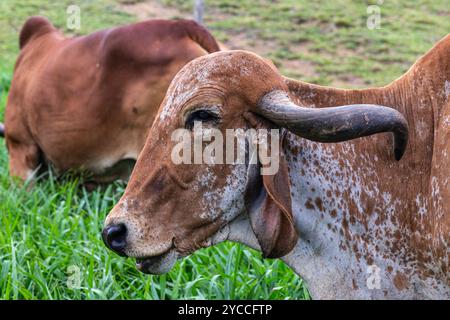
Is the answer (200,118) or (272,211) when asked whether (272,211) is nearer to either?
(272,211)

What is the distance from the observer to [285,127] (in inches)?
102

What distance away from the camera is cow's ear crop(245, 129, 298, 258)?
261cm

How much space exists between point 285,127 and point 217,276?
1.53 m

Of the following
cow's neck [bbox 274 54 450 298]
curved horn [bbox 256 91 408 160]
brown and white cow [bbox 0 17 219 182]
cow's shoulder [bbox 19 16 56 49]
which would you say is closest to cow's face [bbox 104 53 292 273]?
curved horn [bbox 256 91 408 160]

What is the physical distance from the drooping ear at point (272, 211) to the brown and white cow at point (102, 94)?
231cm

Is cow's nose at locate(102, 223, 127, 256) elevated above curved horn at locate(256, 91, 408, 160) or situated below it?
below

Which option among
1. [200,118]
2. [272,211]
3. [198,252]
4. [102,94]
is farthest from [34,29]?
[272,211]

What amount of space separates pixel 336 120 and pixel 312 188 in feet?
1.10

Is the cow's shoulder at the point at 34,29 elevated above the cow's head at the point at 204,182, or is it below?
below

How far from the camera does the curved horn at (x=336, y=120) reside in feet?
8.17

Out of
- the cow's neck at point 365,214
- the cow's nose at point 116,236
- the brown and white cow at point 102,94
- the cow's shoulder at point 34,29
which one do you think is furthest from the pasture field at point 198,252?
the cow's nose at point 116,236

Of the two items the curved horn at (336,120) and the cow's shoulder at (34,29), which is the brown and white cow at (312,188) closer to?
the curved horn at (336,120)

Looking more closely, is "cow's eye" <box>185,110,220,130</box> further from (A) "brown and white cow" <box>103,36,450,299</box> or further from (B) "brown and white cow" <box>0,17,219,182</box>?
(B) "brown and white cow" <box>0,17,219,182</box>
